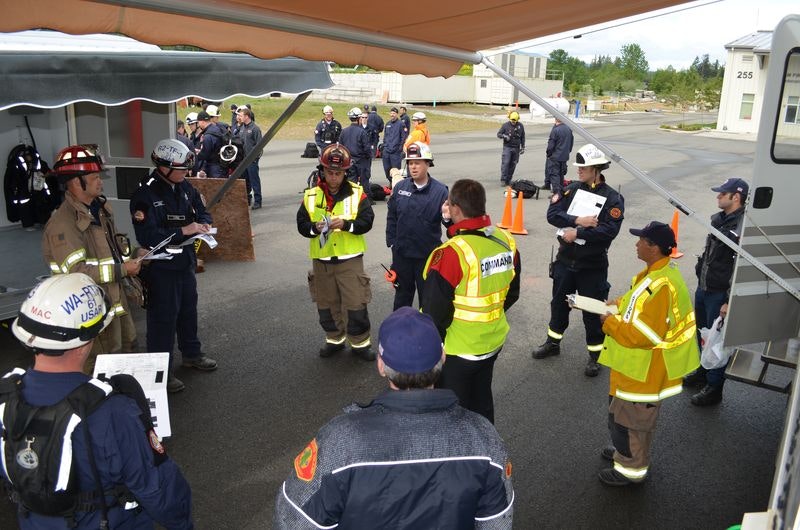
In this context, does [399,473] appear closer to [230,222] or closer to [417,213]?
[417,213]

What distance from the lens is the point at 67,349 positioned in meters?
2.44

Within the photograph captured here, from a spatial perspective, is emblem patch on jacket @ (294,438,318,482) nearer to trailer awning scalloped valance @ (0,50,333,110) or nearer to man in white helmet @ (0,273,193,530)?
man in white helmet @ (0,273,193,530)

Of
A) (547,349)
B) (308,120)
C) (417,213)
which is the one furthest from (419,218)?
(308,120)

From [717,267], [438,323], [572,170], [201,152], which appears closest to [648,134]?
[572,170]

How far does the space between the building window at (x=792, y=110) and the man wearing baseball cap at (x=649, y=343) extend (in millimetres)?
1842

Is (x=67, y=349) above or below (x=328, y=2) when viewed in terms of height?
below

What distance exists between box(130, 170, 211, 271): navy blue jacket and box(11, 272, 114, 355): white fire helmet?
116 inches

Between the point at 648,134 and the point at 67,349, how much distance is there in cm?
4206

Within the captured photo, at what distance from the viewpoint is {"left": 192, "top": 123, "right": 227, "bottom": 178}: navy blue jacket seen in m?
11.9

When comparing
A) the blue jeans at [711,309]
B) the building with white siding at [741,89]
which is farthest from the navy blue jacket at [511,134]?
the building with white siding at [741,89]

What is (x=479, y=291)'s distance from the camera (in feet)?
13.2

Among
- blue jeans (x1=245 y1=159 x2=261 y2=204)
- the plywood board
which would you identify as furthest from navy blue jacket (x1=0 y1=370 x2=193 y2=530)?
blue jeans (x1=245 y1=159 x2=261 y2=204)

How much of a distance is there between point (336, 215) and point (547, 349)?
8.70 feet

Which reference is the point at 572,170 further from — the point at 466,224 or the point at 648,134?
the point at 648,134
